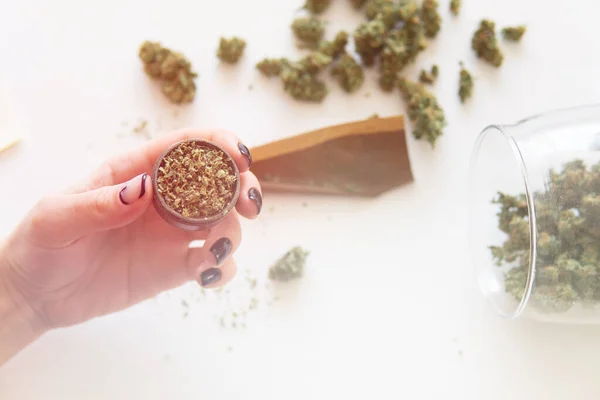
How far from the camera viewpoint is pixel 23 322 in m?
1.01

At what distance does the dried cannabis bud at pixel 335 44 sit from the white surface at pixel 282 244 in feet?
0.16

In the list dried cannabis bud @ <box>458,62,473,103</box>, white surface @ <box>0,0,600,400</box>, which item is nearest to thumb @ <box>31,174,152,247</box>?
white surface @ <box>0,0,600,400</box>

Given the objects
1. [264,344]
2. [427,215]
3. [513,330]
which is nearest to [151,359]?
[264,344]

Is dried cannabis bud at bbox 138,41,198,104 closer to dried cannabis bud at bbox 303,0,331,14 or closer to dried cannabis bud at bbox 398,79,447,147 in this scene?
dried cannabis bud at bbox 303,0,331,14

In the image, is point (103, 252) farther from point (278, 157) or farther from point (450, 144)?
point (450, 144)

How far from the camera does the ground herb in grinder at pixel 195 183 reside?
0.79 m

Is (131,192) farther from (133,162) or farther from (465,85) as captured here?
(465,85)

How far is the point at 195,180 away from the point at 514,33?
2.53 feet

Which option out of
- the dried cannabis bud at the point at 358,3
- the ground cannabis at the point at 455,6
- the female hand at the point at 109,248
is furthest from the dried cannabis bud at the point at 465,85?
the female hand at the point at 109,248

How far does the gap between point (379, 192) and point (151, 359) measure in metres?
0.54

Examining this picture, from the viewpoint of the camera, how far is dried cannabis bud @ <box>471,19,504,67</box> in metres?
1.20

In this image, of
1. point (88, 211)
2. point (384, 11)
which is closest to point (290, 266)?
point (88, 211)

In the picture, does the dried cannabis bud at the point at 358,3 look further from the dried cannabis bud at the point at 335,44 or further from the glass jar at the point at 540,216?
the glass jar at the point at 540,216

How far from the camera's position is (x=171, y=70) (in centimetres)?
114
